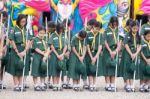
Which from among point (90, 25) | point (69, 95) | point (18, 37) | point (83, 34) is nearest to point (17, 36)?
point (18, 37)

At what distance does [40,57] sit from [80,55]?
0.86 m

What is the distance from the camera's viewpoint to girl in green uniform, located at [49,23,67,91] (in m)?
13.4

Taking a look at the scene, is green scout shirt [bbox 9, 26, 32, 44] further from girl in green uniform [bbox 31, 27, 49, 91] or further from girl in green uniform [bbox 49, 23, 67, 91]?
girl in green uniform [bbox 49, 23, 67, 91]

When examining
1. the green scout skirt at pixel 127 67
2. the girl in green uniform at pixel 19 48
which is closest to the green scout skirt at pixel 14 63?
the girl in green uniform at pixel 19 48

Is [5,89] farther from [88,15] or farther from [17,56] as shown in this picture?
[88,15]

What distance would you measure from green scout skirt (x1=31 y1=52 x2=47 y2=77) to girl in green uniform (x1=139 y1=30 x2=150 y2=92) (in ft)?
6.95

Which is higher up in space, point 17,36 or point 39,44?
point 17,36

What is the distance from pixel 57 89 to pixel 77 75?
54cm

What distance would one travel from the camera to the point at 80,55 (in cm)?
1349

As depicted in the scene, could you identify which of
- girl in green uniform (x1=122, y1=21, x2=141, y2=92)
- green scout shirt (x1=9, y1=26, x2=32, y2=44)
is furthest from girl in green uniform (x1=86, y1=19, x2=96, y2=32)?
green scout shirt (x1=9, y1=26, x2=32, y2=44)

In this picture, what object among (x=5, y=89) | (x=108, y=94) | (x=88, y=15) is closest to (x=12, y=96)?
(x=5, y=89)

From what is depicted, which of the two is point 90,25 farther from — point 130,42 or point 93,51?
point 130,42

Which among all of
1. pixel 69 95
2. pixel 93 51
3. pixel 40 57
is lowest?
pixel 69 95

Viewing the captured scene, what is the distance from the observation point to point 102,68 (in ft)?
44.8
